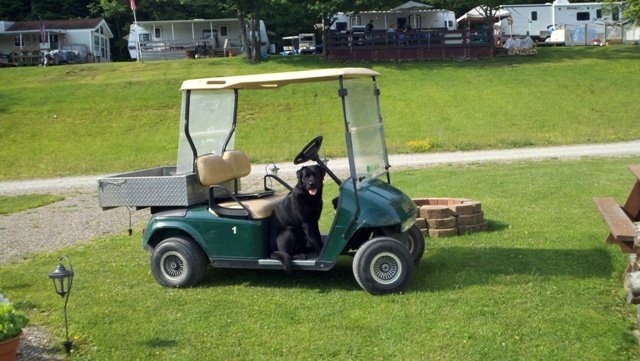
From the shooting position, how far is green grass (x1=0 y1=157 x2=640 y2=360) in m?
5.75

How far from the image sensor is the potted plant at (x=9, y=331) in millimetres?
5234

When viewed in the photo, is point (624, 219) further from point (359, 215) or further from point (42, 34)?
point (42, 34)

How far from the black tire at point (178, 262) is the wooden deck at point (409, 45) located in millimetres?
32106

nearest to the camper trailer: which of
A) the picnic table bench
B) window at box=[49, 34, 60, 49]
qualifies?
window at box=[49, 34, 60, 49]

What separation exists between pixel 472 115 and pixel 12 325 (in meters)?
23.9

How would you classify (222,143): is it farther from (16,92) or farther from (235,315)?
(16,92)

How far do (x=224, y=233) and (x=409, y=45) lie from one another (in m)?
33.0

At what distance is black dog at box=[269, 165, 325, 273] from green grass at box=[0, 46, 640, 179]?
1478 centimetres

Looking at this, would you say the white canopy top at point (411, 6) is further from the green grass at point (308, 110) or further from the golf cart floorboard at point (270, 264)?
the golf cart floorboard at point (270, 264)

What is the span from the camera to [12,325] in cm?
531

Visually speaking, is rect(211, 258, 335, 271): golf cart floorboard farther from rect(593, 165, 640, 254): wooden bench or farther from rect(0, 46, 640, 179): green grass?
rect(0, 46, 640, 179): green grass

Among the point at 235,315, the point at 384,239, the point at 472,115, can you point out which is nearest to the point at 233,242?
the point at 235,315

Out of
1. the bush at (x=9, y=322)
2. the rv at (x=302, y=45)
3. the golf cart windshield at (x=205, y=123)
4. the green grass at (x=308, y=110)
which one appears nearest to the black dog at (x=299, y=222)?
the golf cart windshield at (x=205, y=123)

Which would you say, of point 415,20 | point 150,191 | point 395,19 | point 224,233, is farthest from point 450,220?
point 415,20
